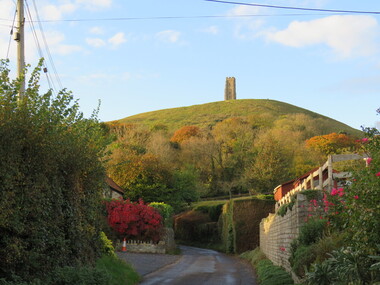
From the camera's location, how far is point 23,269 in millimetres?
9625

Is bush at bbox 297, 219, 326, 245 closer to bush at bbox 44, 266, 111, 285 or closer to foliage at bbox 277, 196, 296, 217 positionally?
foliage at bbox 277, 196, 296, 217

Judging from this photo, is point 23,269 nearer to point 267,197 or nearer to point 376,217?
point 376,217

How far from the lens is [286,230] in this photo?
18.1 m

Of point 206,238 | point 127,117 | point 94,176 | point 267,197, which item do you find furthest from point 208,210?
point 127,117

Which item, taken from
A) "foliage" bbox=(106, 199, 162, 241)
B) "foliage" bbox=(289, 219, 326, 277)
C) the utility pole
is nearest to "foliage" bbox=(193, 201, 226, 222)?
"foliage" bbox=(106, 199, 162, 241)

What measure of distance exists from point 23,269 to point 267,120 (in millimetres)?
83331

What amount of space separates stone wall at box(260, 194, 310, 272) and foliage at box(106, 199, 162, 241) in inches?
407

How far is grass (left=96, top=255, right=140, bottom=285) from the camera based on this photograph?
15422 millimetres

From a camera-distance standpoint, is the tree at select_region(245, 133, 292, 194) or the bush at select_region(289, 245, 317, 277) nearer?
the bush at select_region(289, 245, 317, 277)

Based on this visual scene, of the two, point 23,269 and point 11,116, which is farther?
point 23,269

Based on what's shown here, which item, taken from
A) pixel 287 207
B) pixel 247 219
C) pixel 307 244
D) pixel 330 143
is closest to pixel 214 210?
pixel 247 219

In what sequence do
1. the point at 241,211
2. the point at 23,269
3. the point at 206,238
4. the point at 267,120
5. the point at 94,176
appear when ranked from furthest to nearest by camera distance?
the point at 267,120 → the point at 206,238 → the point at 241,211 → the point at 94,176 → the point at 23,269

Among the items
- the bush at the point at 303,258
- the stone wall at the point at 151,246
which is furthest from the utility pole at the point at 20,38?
the stone wall at the point at 151,246

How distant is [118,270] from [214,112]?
11565 cm
